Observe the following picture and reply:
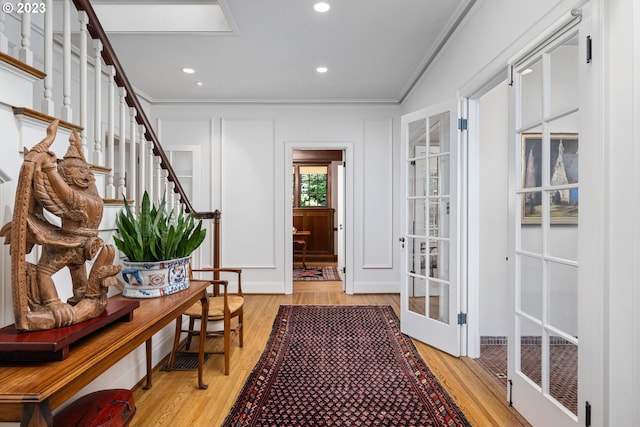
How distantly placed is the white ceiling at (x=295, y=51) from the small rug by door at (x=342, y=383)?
8.72 feet

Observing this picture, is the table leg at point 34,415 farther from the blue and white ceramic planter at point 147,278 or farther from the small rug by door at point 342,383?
the small rug by door at point 342,383

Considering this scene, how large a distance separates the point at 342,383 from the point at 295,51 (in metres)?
2.89

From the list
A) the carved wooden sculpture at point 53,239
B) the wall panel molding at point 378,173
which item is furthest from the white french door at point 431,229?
the carved wooden sculpture at point 53,239

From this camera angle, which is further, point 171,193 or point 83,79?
point 171,193

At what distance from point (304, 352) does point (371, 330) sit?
0.81 m

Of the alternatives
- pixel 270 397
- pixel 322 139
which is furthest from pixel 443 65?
pixel 270 397

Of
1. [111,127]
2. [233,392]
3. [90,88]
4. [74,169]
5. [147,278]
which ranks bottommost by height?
[233,392]

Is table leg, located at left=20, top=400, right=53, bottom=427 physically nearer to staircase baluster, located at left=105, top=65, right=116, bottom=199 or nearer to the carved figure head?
the carved figure head

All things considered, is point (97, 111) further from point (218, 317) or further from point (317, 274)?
point (317, 274)

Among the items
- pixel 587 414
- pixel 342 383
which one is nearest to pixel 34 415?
pixel 342 383

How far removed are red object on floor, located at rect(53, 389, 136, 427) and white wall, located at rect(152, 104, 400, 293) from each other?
134 inches

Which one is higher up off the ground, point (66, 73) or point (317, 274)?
point (66, 73)

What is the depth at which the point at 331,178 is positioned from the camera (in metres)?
7.80

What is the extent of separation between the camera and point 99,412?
1.31 meters
